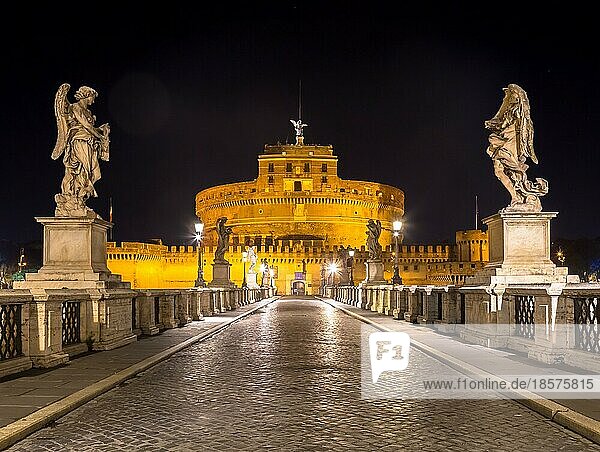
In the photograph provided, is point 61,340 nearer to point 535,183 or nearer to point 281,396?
point 281,396

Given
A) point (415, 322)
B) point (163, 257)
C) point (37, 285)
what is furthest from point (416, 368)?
point (163, 257)

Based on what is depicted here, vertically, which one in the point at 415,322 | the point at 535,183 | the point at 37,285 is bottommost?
the point at 415,322

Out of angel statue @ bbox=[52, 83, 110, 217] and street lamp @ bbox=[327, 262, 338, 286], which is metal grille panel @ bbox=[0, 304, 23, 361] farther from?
street lamp @ bbox=[327, 262, 338, 286]

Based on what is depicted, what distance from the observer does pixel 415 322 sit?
23750 mm

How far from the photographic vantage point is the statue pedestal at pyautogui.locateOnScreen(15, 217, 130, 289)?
14.5 m

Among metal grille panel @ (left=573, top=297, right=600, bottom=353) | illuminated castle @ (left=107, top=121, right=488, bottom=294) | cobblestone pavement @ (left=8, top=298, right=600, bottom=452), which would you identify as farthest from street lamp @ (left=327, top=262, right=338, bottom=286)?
cobblestone pavement @ (left=8, top=298, right=600, bottom=452)

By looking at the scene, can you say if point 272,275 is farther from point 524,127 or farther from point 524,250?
point 524,250

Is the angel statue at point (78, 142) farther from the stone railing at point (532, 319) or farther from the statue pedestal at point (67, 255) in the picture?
the stone railing at point (532, 319)

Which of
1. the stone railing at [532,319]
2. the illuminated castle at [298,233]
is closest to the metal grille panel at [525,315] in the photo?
the stone railing at [532,319]

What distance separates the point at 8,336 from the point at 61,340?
53.9 inches

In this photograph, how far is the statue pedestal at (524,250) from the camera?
47.9 ft

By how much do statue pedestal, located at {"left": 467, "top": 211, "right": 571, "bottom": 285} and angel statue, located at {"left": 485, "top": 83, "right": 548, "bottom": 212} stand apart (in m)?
0.57

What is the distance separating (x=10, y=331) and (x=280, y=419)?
16.1 ft

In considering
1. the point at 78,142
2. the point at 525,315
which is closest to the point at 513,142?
the point at 525,315
